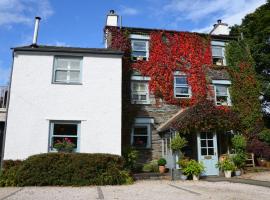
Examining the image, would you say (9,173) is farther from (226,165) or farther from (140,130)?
(226,165)

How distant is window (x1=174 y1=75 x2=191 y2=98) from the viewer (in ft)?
69.3

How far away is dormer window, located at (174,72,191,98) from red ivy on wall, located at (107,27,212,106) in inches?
11.6

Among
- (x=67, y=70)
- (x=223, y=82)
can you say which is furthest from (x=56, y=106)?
(x=223, y=82)

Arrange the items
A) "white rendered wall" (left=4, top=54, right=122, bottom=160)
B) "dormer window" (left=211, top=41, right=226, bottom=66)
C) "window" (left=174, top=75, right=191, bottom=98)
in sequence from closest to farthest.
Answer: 1. "white rendered wall" (left=4, top=54, right=122, bottom=160)
2. "window" (left=174, top=75, right=191, bottom=98)
3. "dormer window" (left=211, top=41, right=226, bottom=66)

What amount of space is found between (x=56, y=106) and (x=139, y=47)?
8736mm

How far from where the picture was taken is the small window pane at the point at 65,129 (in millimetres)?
15258

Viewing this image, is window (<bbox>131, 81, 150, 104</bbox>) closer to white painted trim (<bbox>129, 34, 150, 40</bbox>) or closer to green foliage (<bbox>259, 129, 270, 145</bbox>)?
white painted trim (<bbox>129, 34, 150, 40</bbox>)

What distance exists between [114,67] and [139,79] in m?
4.44

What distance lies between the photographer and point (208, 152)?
16.7 meters

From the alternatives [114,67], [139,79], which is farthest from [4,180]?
[139,79]

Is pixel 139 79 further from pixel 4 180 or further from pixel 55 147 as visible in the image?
pixel 4 180

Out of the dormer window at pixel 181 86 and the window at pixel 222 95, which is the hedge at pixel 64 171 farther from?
the window at pixel 222 95

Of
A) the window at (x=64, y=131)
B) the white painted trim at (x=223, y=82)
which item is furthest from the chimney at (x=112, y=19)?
the window at (x=64, y=131)

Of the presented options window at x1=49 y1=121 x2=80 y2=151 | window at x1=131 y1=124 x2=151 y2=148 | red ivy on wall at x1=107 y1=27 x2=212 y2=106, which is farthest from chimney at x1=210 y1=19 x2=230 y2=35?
window at x1=49 y1=121 x2=80 y2=151
